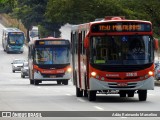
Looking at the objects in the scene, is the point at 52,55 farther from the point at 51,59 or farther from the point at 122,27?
the point at 122,27

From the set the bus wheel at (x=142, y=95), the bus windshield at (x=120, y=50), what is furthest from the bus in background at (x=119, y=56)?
the bus wheel at (x=142, y=95)

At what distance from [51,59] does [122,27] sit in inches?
810

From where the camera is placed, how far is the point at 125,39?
28.8m

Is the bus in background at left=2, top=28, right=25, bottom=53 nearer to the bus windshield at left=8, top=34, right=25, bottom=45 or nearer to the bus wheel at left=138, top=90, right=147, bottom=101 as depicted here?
the bus windshield at left=8, top=34, right=25, bottom=45

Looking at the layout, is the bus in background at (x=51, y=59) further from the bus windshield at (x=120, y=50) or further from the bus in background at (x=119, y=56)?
the bus windshield at (x=120, y=50)

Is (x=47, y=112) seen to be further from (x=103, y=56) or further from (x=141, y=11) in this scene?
(x=141, y=11)

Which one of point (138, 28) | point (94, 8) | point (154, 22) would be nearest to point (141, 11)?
point (154, 22)

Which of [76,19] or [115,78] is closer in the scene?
[115,78]

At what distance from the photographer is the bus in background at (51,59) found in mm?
48750

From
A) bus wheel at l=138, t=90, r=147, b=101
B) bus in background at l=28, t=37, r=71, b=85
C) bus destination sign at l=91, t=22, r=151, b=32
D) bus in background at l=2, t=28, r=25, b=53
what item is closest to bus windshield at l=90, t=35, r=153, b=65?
bus destination sign at l=91, t=22, r=151, b=32

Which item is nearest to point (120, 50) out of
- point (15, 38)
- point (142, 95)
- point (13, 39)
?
point (142, 95)

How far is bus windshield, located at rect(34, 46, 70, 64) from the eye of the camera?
160 ft

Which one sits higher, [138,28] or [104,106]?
[138,28]

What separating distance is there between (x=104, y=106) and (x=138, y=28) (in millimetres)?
3929
